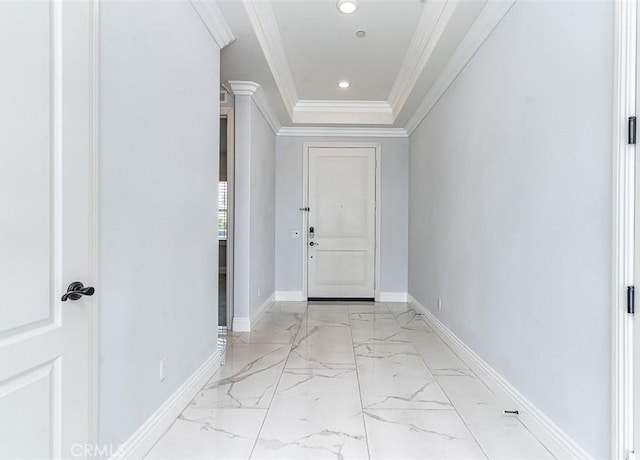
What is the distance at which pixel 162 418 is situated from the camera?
79.0 inches

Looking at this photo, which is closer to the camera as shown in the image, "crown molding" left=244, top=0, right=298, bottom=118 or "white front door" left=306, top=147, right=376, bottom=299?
"crown molding" left=244, top=0, right=298, bottom=118

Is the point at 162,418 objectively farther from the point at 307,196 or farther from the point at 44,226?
the point at 307,196

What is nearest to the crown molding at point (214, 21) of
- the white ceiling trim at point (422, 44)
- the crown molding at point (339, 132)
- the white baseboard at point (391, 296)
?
the white ceiling trim at point (422, 44)

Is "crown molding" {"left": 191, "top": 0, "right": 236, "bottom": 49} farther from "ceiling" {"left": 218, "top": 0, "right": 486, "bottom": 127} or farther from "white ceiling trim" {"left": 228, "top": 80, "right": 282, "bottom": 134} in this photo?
"white ceiling trim" {"left": 228, "top": 80, "right": 282, "bottom": 134}

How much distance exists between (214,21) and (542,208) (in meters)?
2.33

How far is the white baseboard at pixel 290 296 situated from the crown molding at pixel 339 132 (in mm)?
2322

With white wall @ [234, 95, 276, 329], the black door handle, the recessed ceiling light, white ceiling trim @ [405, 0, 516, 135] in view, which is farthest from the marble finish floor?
the recessed ceiling light

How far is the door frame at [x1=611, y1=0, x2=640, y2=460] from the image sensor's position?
55.3 inches

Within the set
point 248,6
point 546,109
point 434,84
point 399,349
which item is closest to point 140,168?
point 248,6

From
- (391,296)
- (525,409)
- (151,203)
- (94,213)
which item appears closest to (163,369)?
(151,203)

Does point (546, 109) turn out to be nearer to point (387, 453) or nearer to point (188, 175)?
point (387, 453)

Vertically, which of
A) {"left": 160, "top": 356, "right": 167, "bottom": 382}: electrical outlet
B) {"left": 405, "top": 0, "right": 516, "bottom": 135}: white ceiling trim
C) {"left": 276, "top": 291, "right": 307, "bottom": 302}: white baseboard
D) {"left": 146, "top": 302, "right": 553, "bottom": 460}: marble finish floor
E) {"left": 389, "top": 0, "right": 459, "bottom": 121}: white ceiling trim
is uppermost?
{"left": 389, "top": 0, "right": 459, "bottom": 121}: white ceiling trim

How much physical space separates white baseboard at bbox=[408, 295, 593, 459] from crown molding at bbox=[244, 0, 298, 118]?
9.50ft

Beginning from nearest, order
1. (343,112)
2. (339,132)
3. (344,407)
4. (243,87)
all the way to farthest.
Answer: (344,407) < (243,87) < (343,112) < (339,132)
